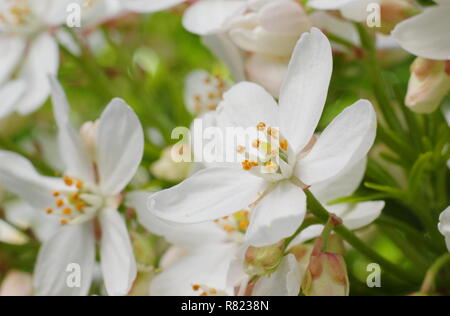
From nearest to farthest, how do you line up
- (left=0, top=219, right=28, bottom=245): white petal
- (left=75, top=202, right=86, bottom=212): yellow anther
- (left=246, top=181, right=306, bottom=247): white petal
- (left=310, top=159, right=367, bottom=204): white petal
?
(left=246, top=181, right=306, bottom=247): white petal → (left=310, top=159, right=367, bottom=204): white petal → (left=75, top=202, right=86, bottom=212): yellow anther → (left=0, top=219, right=28, bottom=245): white petal

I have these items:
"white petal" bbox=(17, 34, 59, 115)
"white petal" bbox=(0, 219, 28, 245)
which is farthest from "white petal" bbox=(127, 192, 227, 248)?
"white petal" bbox=(0, 219, 28, 245)

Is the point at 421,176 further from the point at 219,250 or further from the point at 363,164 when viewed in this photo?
the point at 219,250

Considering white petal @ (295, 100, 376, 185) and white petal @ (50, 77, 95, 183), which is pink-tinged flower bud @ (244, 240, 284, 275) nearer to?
white petal @ (295, 100, 376, 185)

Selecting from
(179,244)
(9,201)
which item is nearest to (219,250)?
(179,244)

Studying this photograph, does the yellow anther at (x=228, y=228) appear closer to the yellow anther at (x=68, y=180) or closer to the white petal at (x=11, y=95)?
the yellow anther at (x=68, y=180)
